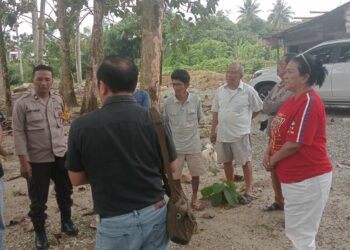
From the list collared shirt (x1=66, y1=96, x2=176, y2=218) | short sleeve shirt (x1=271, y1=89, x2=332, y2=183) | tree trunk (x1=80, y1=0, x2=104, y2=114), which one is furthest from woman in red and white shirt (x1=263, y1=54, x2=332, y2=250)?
tree trunk (x1=80, y1=0, x2=104, y2=114)

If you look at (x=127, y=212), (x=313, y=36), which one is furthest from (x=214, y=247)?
(x=313, y=36)

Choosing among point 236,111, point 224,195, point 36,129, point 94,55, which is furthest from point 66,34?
point 36,129

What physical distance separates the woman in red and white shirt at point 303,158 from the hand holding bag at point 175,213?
0.93 meters

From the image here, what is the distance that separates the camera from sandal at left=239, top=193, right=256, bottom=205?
4.89m

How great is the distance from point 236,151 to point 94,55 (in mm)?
7947

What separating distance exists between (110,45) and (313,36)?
14777mm

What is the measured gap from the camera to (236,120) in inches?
189

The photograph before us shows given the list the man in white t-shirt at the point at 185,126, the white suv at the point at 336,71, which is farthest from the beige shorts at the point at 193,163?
the white suv at the point at 336,71

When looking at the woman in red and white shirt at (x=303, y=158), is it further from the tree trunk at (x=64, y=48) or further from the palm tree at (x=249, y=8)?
the palm tree at (x=249, y=8)

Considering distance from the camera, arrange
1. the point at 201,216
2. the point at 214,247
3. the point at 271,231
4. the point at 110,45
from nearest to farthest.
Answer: the point at 214,247 < the point at 271,231 < the point at 201,216 < the point at 110,45

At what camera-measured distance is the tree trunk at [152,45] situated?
461 cm

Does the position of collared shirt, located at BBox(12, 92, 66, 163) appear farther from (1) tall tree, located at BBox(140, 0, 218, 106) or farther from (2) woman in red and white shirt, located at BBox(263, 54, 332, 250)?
(2) woman in red and white shirt, located at BBox(263, 54, 332, 250)

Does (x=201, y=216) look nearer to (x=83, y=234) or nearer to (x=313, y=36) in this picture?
Result: (x=83, y=234)

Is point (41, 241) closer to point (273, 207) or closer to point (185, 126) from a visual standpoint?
point (185, 126)
